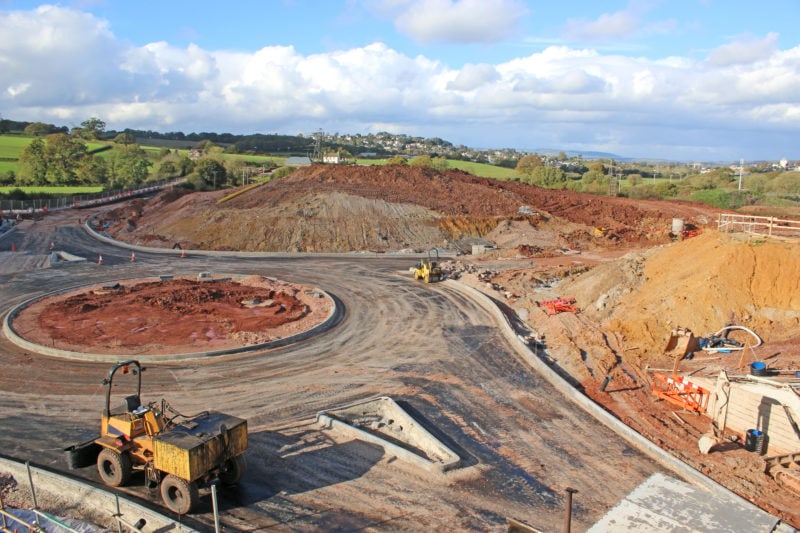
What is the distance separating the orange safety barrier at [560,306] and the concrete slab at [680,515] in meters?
15.1

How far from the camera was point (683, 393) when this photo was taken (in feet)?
55.2

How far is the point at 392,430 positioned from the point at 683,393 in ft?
28.3

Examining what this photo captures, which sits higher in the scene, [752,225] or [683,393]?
[752,225]

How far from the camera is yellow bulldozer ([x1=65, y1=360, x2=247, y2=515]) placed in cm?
1062

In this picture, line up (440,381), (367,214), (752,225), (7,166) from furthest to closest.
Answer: (7,166) → (367,214) → (752,225) → (440,381)

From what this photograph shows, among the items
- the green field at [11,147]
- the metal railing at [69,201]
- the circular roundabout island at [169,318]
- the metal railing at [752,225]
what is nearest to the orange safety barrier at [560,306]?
the metal railing at [752,225]

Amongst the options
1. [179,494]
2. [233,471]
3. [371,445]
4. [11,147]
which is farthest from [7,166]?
[179,494]

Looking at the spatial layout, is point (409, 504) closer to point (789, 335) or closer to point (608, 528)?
point (608, 528)

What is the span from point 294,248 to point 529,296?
70.0 ft

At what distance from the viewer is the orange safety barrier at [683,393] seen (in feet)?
54.1

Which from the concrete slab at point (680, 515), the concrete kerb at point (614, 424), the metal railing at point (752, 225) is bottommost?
the concrete kerb at point (614, 424)

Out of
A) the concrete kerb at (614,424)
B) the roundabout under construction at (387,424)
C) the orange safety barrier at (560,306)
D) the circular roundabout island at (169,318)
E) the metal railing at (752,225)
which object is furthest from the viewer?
the orange safety barrier at (560,306)

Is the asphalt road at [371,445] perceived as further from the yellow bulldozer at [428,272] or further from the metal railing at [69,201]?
the metal railing at [69,201]

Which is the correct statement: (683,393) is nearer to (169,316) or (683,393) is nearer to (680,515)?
(680,515)
